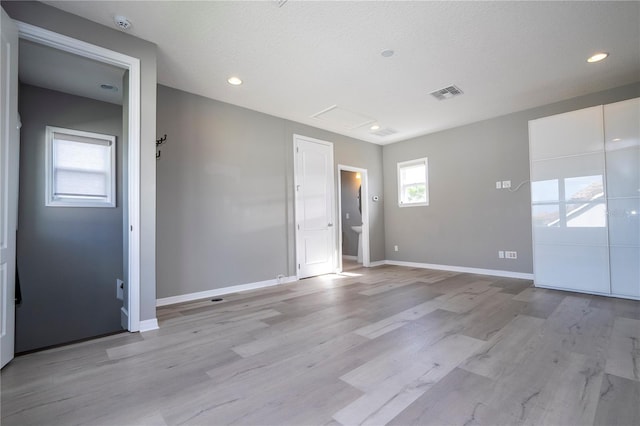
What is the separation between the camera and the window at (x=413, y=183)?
5911 mm

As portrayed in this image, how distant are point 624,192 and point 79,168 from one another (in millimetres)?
6897

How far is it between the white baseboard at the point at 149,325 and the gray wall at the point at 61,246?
1.79 m

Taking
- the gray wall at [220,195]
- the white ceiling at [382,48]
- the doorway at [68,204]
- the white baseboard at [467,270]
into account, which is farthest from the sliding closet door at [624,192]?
the doorway at [68,204]

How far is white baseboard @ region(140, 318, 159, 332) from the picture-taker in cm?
262

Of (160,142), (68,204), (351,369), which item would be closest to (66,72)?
(160,142)

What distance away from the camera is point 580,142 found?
366cm

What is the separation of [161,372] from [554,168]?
16.6ft

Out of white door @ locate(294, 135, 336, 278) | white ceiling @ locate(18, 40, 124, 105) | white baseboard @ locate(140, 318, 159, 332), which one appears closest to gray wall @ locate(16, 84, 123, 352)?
white ceiling @ locate(18, 40, 124, 105)

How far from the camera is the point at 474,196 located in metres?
5.16

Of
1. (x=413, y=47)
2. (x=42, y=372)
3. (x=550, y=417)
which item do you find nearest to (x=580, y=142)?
(x=413, y=47)

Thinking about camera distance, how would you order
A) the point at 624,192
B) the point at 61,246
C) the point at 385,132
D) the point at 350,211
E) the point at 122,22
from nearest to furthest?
the point at 122,22, the point at 624,192, the point at 61,246, the point at 385,132, the point at 350,211

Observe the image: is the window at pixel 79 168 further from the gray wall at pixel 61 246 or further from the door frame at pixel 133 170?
the door frame at pixel 133 170

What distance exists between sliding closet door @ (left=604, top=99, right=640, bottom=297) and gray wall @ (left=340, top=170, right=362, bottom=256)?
507 centimetres

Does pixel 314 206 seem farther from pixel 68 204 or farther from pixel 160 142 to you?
pixel 68 204
